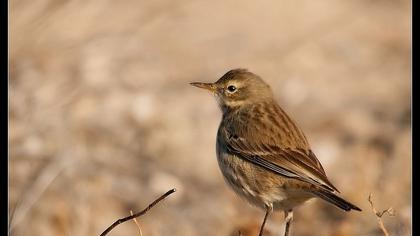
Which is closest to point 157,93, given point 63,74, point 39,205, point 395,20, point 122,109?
point 122,109

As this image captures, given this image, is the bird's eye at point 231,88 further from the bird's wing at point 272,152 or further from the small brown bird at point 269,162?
the bird's wing at point 272,152

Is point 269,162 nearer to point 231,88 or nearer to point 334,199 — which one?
point 334,199

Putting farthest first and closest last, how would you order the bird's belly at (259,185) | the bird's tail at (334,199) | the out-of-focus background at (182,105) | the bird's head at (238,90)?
the out-of-focus background at (182,105), the bird's head at (238,90), the bird's belly at (259,185), the bird's tail at (334,199)

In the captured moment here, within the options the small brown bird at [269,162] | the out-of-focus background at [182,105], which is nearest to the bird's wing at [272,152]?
the small brown bird at [269,162]

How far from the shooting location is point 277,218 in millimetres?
10938

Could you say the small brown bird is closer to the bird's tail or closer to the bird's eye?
the bird's tail

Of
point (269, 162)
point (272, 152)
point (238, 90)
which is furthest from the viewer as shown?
point (238, 90)

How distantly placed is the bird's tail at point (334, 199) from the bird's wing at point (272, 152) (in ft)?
0.22

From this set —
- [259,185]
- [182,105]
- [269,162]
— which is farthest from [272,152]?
[182,105]

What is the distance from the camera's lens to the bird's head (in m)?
9.31

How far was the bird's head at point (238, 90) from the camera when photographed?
9312 mm

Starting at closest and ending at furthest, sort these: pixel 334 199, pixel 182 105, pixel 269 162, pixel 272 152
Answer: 1. pixel 334 199
2. pixel 269 162
3. pixel 272 152
4. pixel 182 105

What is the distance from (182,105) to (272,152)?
5.34 m

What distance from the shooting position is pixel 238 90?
932cm
